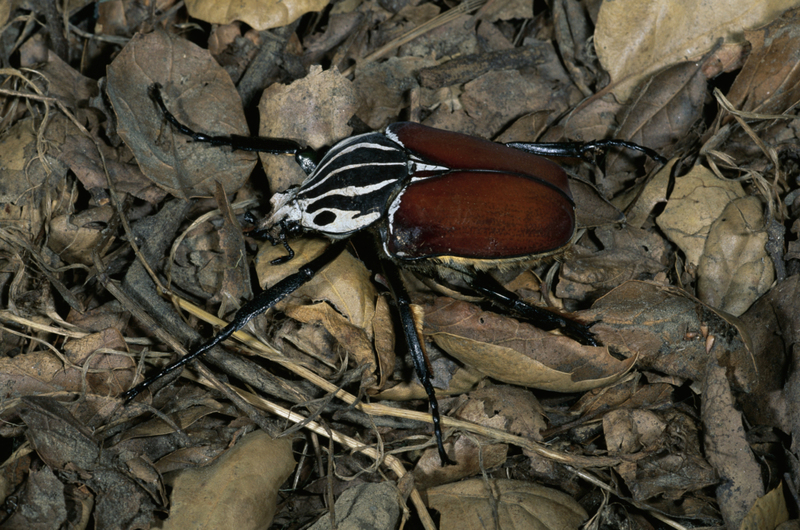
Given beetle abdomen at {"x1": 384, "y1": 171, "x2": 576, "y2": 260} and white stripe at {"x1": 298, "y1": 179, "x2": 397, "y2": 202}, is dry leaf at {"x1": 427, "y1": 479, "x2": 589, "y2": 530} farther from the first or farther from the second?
white stripe at {"x1": 298, "y1": 179, "x2": 397, "y2": 202}

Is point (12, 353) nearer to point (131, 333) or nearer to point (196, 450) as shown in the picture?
point (131, 333)

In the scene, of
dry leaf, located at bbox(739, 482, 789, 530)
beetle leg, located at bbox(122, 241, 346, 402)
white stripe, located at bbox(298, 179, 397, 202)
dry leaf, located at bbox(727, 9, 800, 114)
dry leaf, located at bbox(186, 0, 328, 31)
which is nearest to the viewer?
dry leaf, located at bbox(739, 482, 789, 530)

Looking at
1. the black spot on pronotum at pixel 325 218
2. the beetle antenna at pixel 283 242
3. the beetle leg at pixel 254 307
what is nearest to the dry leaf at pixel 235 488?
the beetle leg at pixel 254 307

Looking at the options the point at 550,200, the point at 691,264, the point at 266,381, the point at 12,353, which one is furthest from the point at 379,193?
the point at 12,353

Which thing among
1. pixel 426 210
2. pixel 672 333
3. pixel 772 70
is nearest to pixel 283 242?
pixel 426 210

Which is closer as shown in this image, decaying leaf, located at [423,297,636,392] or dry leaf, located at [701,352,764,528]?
dry leaf, located at [701,352,764,528]

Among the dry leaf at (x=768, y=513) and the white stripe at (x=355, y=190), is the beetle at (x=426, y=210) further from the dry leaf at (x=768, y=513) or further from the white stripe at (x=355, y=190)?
the dry leaf at (x=768, y=513)

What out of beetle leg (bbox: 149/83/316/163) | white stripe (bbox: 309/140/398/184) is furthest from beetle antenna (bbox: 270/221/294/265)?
beetle leg (bbox: 149/83/316/163)
